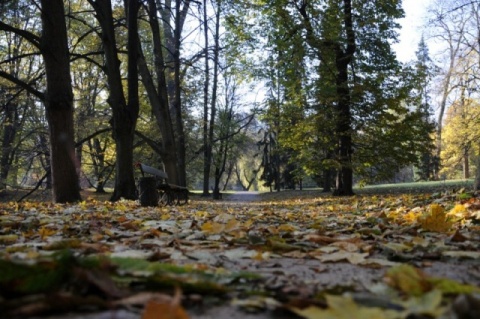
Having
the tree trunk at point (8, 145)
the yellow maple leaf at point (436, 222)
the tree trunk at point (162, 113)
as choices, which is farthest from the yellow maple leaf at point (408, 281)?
the tree trunk at point (8, 145)

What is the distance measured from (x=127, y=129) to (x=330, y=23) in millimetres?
7562

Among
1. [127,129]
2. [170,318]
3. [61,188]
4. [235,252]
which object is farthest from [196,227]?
[127,129]

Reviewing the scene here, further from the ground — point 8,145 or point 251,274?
point 8,145

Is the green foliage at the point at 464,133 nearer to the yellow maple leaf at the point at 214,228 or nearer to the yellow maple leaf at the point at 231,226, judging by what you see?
the yellow maple leaf at the point at 231,226

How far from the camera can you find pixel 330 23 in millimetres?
13172

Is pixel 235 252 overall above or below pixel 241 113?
below

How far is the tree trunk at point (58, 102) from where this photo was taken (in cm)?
776

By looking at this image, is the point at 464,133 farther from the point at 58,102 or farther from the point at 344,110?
the point at 58,102

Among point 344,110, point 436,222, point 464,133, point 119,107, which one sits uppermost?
point 344,110

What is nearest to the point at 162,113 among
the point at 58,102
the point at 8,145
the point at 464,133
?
the point at 58,102

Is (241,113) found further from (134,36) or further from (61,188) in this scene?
(61,188)

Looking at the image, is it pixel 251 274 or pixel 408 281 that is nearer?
pixel 408 281

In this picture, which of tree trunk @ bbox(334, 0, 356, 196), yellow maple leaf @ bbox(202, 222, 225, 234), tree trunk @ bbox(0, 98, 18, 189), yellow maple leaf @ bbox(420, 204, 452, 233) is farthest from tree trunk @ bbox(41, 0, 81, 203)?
tree trunk @ bbox(334, 0, 356, 196)

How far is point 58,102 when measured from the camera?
304 inches
